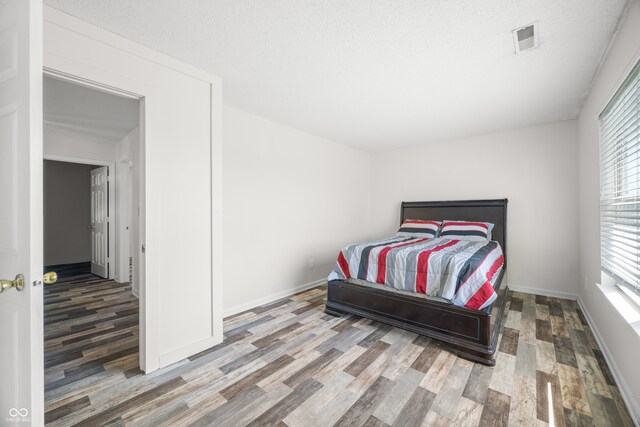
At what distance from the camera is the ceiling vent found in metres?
1.78

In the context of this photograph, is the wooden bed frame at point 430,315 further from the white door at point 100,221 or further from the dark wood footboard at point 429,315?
the white door at point 100,221

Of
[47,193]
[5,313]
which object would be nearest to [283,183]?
[5,313]

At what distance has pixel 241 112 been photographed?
10.5 ft

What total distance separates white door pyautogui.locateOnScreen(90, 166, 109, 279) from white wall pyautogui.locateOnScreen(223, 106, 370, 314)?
2.99 m

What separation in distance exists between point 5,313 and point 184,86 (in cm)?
184

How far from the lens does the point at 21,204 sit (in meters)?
0.98

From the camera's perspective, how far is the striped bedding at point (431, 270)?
7.27ft

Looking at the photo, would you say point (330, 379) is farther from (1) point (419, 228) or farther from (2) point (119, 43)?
(1) point (419, 228)

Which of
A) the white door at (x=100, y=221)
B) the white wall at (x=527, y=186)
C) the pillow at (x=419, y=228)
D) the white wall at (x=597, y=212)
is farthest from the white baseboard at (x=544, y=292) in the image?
the white door at (x=100, y=221)

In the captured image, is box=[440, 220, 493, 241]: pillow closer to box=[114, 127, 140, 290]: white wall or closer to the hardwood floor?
the hardwood floor

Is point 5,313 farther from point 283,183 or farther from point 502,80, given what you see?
point 502,80

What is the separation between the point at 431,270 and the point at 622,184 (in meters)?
1.43

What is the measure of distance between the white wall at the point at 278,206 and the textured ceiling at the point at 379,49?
0.49 meters

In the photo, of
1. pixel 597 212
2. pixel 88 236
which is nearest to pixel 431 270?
pixel 597 212
